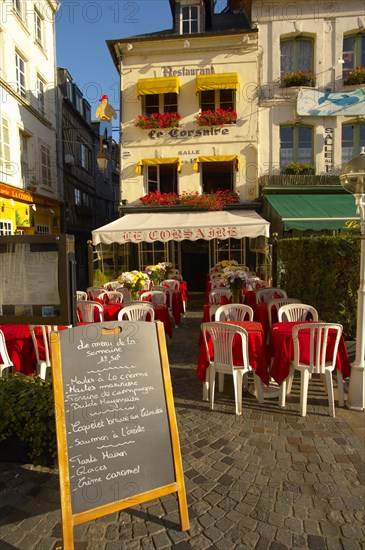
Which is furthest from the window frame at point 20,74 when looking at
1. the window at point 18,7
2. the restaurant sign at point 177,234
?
the restaurant sign at point 177,234

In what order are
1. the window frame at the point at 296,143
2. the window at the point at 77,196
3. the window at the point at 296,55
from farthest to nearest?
the window at the point at 77,196, the window frame at the point at 296,143, the window at the point at 296,55

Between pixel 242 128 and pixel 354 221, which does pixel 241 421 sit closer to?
pixel 354 221

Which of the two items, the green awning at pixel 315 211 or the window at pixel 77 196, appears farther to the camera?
the window at pixel 77 196

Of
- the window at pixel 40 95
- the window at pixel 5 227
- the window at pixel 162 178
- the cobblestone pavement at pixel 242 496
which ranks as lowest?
the cobblestone pavement at pixel 242 496

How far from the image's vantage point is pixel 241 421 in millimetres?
3990

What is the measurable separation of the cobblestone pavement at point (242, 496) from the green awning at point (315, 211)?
6.98 metres

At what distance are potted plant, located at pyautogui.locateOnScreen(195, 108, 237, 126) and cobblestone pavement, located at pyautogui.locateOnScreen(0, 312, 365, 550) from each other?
11.9m

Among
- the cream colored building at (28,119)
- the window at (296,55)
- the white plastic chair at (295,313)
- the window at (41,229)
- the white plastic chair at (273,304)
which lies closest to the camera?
the white plastic chair at (295,313)

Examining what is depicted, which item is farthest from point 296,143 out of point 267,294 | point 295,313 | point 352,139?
point 295,313

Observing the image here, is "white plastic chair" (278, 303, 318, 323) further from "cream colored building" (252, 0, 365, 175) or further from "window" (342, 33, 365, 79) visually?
"window" (342, 33, 365, 79)

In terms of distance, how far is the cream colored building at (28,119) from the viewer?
12.5m

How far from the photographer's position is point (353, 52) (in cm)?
1288

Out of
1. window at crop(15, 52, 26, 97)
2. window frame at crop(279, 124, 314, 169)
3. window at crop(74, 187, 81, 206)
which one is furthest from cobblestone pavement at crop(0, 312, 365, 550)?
window at crop(74, 187, 81, 206)

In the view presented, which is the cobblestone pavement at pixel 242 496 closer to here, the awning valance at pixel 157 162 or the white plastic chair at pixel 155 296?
the white plastic chair at pixel 155 296
